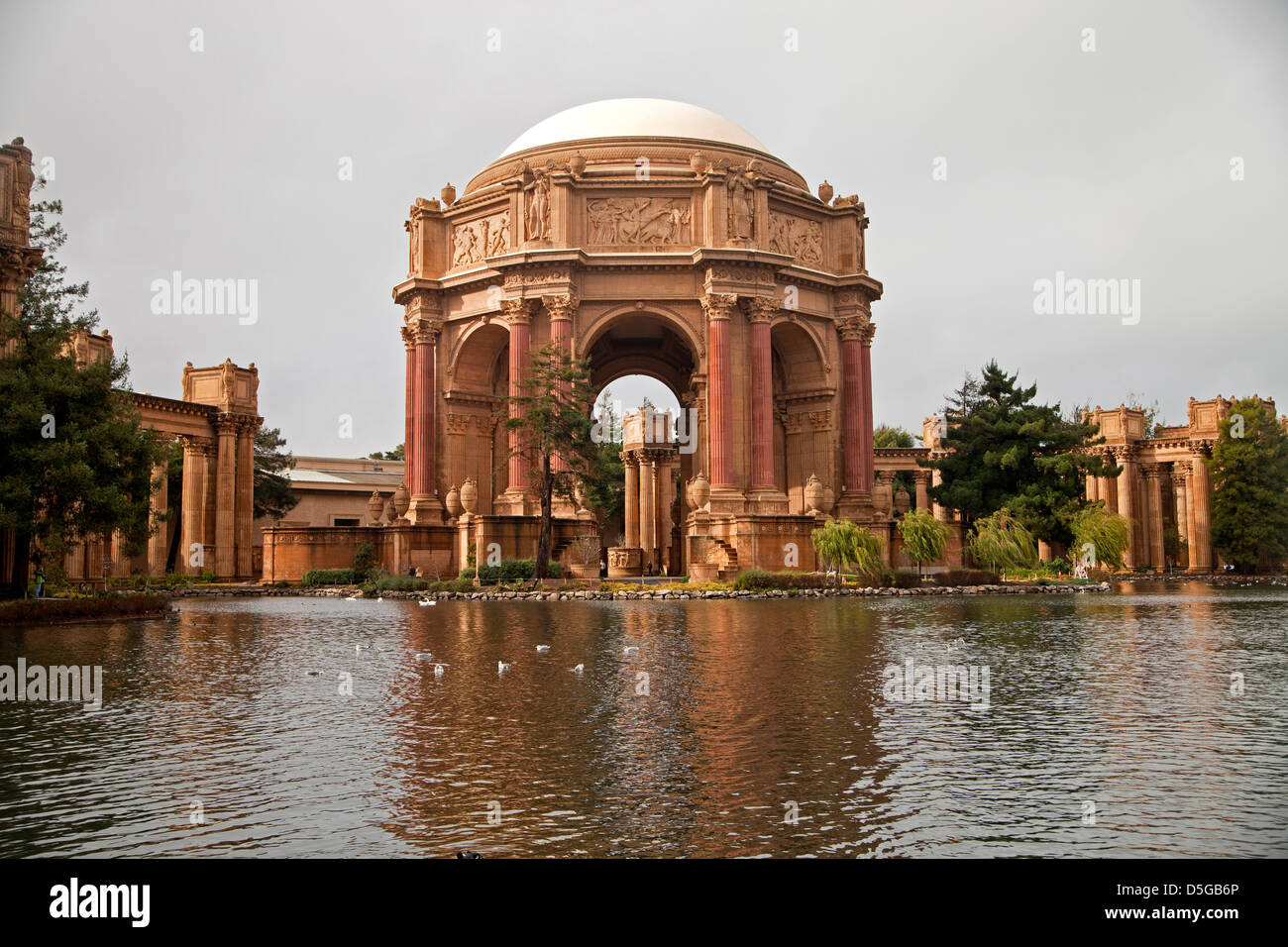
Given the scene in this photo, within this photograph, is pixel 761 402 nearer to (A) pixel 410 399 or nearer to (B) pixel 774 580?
(B) pixel 774 580

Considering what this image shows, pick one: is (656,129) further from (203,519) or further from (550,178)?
(203,519)

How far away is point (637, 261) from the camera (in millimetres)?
41969

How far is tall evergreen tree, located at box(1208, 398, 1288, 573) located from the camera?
54625 millimetres

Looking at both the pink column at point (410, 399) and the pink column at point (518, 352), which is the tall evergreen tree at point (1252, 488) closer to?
the pink column at point (518, 352)

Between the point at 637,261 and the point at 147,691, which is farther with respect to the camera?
the point at 637,261

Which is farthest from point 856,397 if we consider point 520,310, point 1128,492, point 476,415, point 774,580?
point 1128,492

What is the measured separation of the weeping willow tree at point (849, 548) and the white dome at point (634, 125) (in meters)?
21.4

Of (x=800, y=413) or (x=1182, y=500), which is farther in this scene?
(x=1182, y=500)

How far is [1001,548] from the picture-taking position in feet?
112

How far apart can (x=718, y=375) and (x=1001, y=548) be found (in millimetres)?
13075

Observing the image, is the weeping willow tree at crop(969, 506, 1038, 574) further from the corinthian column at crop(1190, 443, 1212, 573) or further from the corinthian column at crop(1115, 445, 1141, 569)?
the corinthian column at crop(1190, 443, 1212, 573)

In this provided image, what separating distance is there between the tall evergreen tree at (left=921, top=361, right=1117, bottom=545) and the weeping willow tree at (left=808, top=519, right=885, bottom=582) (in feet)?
41.8
